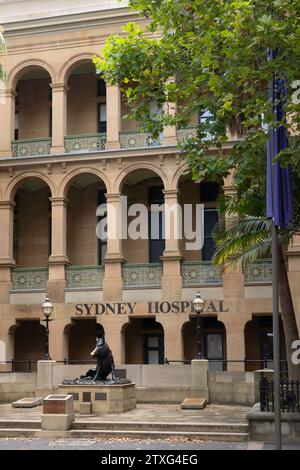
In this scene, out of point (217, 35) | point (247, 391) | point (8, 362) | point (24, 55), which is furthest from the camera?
point (24, 55)

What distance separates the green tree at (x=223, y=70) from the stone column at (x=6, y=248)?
47.6ft

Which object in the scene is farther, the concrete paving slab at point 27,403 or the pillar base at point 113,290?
the pillar base at point 113,290

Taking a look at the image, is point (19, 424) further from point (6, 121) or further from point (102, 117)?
point (102, 117)

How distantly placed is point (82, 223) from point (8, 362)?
7.76 meters

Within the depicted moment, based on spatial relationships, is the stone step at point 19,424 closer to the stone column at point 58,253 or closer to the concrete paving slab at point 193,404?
the concrete paving slab at point 193,404

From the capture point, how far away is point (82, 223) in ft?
113

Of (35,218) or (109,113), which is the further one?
(35,218)

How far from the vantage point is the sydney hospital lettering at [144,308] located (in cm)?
2997

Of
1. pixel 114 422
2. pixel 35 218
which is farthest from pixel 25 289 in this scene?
pixel 114 422

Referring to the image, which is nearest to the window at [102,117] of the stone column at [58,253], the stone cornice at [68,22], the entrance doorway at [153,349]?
the stone cornice at [68,22]

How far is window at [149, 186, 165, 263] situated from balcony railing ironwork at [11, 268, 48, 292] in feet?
16.9

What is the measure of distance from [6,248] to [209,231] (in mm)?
9306

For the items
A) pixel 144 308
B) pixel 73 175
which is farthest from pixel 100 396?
pixel 73 175
